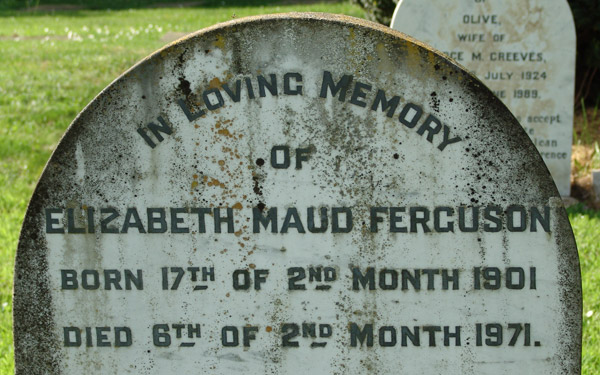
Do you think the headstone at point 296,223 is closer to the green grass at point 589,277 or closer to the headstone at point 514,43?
the green grass at point 589,277

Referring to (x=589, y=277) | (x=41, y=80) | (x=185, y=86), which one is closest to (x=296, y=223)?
(x=185, y=86)

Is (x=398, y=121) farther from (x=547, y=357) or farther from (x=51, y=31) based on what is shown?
(x=51, y=31)

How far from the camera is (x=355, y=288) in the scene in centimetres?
252

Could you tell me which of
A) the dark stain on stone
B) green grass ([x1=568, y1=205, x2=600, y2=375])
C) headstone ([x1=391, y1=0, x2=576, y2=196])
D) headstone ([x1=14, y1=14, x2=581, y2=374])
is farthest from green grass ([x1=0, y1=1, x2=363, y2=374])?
headstone ([x1=391, y1=0, x2=576, y2=196])

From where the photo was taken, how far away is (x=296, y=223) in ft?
8.18

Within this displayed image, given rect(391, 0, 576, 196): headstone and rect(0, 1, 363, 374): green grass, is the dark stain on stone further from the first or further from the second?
rect(391, 0, 576, 196): headstone

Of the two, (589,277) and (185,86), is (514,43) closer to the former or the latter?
(589,277)

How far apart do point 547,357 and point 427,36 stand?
3964 millimetres

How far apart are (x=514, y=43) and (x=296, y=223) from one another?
13.7 feet

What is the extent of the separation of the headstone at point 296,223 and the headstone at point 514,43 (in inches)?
146

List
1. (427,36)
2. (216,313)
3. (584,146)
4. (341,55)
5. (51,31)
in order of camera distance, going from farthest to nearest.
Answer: (51,31), (584,146), (427,36), (216,313), (341,55)

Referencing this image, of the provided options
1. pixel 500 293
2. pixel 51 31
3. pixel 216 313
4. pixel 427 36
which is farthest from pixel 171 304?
pixel 51 31

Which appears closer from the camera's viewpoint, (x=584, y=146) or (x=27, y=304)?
(x=27, y=304)

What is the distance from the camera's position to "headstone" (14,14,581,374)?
2408 millimetres
